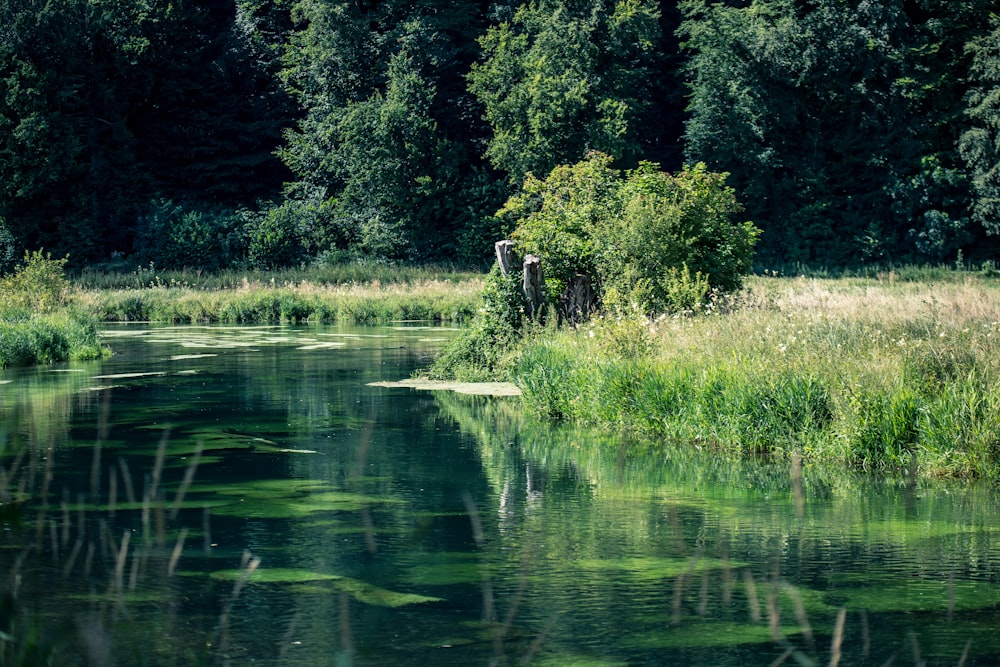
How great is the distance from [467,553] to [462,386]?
37.6 feet

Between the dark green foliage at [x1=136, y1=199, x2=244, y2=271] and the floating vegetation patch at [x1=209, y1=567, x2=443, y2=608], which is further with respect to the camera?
the dark green foliage at [x1=136, y1=199, x2=244, y2=271]

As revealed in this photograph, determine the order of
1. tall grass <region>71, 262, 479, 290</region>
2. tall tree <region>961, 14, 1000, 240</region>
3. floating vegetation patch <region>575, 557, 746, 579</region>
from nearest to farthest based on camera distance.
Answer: floating vegetation patch <region>575, 557, 746, 579</region> < tall grass <region>71, 262, 479, 290</region> < tall tree <region>961, 14, 1000, 240</region>

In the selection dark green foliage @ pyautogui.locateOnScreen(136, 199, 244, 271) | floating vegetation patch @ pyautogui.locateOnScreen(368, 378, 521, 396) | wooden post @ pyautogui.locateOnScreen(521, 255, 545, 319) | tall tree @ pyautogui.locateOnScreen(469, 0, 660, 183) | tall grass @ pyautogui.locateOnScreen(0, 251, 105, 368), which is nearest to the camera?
floating vegetation patch @ pyautogui.locateOnScreen(368, 378, 521, 396)

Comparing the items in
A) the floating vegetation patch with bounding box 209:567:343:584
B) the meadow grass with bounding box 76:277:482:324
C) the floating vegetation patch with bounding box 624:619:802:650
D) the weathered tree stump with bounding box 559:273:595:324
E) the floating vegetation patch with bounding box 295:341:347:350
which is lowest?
the floating vegetation patch with bounding box 624:619:802:650

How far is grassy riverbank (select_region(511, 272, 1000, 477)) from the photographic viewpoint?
12344mm

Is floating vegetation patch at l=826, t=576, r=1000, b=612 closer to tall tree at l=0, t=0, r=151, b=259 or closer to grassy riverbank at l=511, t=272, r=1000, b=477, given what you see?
grassy riverbank at l=511, t=272, r=1000, b=477

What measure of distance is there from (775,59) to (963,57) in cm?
743

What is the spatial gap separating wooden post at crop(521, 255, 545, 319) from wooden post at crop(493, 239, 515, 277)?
1.16ft

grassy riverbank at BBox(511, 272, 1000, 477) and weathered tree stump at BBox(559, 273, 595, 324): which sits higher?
weathered tree stump at BBox(559, 273, 595, 324)

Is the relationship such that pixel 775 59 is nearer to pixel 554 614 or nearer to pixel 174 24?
pixel 174 24

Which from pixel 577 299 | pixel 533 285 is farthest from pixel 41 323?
pixel 577 299

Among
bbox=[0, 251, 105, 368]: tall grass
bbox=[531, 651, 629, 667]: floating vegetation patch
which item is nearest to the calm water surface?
bbox=[531, 651, 629, 667]: floating vegetation patch

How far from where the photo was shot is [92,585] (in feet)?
27.6

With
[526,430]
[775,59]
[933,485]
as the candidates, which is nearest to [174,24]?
[775,59]
